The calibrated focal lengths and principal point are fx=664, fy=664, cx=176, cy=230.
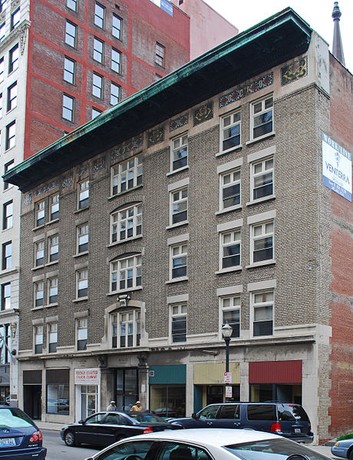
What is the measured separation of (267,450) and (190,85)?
27685 millimetres

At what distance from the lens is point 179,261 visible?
3300 centimetres

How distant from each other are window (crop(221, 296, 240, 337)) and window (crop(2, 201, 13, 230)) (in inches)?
925

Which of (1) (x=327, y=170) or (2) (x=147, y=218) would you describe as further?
(2) (x=147, y=218)

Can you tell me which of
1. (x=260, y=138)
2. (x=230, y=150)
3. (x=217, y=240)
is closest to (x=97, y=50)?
(x=230, y=150)

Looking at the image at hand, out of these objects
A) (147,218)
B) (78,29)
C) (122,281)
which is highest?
(78,29)

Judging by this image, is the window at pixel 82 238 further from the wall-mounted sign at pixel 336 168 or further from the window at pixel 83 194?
the wall-mounted sign at pixel 336 168

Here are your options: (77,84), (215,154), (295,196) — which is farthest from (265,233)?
(77,84)

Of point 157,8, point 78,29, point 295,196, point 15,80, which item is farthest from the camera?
point 157,8

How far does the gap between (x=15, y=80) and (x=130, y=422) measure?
3597 cm

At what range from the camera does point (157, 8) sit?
60812mm

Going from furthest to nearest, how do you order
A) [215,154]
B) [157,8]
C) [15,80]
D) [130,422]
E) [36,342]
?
[157,8], [15,80], [36,342], [215,154], [130,422]

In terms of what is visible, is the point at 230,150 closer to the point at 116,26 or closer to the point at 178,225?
the point at 178,225

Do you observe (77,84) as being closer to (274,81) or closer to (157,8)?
(157,8)

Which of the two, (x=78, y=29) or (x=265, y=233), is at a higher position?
(x=78, y=29)
